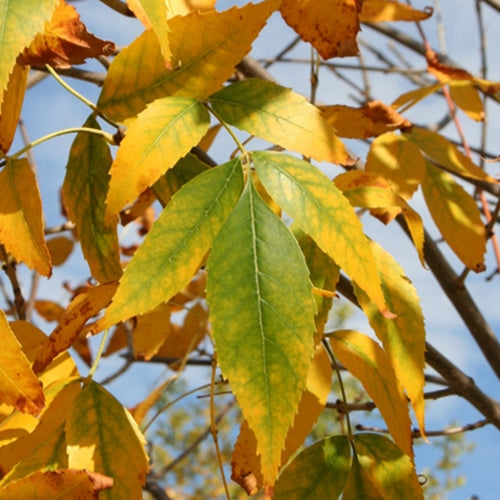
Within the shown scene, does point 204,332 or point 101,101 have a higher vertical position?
point 204,332

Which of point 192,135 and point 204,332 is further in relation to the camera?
point 204,332

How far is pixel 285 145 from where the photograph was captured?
1.93 feet

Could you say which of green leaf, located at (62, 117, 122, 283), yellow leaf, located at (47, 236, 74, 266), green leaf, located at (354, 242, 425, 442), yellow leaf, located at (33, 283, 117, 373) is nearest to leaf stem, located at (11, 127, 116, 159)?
green leaf, located at (62, 117, 122, 283)

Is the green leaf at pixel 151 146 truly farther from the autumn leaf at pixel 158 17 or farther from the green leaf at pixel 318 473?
the green leaf at pixel 318 473

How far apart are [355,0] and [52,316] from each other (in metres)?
1.08

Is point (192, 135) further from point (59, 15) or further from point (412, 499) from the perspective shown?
point (412, 499)

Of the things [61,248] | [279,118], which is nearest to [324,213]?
[279,118]

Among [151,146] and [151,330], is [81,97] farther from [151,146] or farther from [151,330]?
[151,330]

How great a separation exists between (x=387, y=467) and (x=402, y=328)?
144mm

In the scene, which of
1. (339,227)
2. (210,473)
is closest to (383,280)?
(339,227)

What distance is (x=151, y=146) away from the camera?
22.0 inches

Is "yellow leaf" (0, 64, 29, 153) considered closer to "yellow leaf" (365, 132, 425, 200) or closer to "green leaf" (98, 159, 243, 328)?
"green leaf" (98, 159, 243, 328)

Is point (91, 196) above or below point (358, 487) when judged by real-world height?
above

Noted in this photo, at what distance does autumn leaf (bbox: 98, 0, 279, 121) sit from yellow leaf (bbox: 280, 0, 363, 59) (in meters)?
0.14
